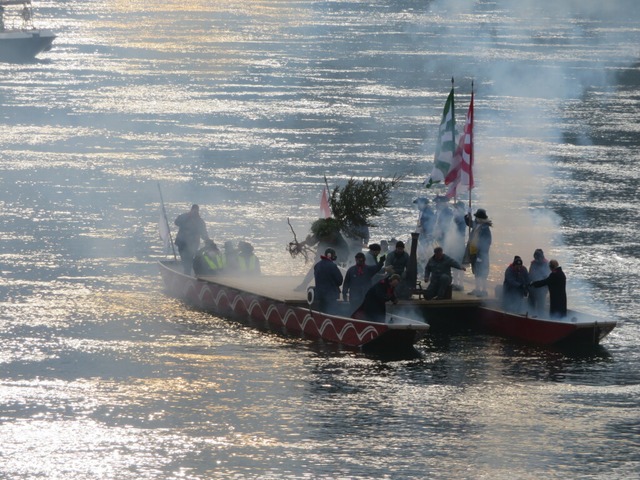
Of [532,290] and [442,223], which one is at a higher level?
[442,223]

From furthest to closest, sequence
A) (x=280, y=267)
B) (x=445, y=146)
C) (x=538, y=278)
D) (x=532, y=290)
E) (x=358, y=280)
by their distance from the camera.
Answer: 1. (x=280, y=267)
2. (x=445, y=146)
3. (x=532, y=290)
4. (x=538, y=278)
5. (x=358, y=280)

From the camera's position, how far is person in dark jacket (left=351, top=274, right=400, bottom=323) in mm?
26578

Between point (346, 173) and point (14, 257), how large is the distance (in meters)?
18.7

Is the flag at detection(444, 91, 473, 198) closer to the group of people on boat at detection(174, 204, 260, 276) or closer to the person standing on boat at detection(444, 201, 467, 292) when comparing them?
the person standing on boat at detection(444, 201, 467, 292)

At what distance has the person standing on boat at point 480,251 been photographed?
2889cm

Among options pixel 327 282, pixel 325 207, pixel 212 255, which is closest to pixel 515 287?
pixel 327 282

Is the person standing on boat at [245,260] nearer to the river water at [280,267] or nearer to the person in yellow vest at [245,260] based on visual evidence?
the person in yellow vest at [245,260]

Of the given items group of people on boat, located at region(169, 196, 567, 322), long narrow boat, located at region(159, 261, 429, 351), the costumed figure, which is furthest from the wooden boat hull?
the costumed figure

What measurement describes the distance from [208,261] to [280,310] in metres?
3.22

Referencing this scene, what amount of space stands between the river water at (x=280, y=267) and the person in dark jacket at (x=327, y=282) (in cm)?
101

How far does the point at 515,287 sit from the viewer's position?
91.8ft

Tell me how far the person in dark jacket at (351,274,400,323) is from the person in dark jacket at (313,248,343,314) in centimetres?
76

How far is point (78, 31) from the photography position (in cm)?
15200

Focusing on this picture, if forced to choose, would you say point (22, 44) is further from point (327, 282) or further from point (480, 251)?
point (327, 282)
